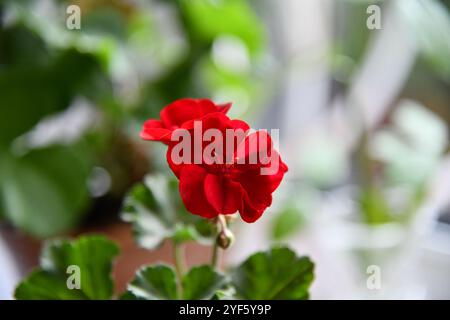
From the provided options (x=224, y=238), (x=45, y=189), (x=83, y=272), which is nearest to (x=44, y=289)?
(x=83, y=272)

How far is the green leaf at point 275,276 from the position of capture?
1.25 feet

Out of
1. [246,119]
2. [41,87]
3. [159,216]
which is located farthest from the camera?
[246,119]

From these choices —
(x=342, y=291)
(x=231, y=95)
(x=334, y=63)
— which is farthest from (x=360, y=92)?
(x=342, y=291)

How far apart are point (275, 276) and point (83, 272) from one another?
4.9 inches

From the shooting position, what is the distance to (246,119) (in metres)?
0.89

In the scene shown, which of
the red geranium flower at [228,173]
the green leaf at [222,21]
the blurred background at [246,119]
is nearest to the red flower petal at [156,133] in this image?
the red geranium flower at [228,173]

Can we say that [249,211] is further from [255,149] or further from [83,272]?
[83,272]

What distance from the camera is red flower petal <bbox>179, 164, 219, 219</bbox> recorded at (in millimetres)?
301

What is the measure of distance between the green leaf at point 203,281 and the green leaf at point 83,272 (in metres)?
0.06

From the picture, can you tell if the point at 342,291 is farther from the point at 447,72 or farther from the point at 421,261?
the point at 447,72

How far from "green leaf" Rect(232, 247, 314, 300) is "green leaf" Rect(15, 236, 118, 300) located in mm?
85

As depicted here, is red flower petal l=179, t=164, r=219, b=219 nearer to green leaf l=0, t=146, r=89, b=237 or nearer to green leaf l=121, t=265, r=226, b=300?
green leaf l=121, t=265, r=226, b=300

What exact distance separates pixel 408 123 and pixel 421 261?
7.7 inches
